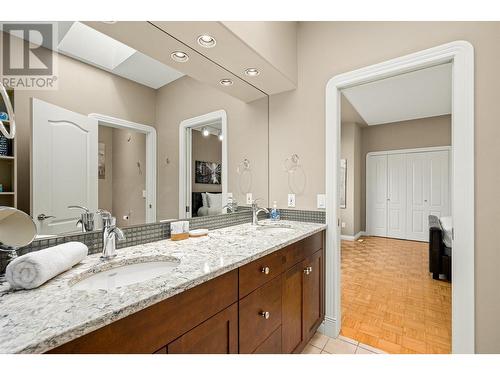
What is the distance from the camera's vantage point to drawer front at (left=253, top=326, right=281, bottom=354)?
111 cm

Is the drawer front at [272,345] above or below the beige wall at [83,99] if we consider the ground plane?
below

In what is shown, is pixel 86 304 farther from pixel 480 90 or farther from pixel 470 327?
pixel 480 90

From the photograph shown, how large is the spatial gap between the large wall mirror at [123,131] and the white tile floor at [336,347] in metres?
1.22

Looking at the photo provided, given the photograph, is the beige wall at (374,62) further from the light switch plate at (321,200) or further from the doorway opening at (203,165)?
the doorway opening at (203,165)

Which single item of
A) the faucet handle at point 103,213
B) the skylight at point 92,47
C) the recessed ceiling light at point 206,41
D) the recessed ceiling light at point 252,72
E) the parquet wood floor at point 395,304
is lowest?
the parquet wood floor at point 395,304

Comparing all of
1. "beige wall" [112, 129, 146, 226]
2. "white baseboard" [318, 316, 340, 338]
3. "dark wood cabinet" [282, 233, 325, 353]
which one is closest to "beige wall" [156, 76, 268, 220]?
"beige wall" [112, 129, 146, 226]

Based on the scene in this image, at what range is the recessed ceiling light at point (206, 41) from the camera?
4.41ft

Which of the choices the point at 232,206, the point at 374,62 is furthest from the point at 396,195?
the point at 232,206

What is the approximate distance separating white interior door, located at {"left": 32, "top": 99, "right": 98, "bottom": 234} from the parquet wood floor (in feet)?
6.73

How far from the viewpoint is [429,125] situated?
15.4 ft

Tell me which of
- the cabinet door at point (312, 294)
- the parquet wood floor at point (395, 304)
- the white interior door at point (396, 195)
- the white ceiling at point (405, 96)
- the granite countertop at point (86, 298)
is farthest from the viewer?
the white interior door at point (396, 195)

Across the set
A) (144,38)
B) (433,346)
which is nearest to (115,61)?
(144,38)

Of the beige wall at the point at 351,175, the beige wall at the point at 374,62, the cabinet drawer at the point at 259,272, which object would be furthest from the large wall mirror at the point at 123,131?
the beige wall at the point at 351,175
